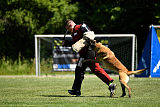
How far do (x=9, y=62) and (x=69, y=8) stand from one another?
205 inches

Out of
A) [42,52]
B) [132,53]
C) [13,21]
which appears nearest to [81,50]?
[132,53]

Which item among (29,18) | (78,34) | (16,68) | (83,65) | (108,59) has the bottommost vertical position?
(16,68)

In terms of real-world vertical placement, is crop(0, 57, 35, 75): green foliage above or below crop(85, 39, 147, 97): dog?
below

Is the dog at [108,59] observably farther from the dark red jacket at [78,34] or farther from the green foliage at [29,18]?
the green foliage at [29,18]

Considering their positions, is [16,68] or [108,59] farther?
[16,68]

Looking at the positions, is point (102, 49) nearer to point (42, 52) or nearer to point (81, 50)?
point (81, 50)

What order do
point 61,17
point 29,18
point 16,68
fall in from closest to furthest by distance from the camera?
point 16,68, point 29,18, point 61,17

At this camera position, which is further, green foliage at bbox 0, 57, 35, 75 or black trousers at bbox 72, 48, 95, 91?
green foliage at bbox 0, 57, 35, 75

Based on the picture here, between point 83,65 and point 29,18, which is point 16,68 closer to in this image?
point 29,18

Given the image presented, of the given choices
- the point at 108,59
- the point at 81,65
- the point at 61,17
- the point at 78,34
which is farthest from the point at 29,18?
the point at 108,59

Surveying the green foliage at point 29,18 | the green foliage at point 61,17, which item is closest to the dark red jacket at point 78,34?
the green foliage at point 61,17

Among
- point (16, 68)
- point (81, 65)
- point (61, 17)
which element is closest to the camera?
point (81, 65)

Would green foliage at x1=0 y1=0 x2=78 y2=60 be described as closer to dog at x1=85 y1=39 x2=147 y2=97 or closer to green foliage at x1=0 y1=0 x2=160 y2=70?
green foliage at x1=0 y1=0 x2=160 y2=70

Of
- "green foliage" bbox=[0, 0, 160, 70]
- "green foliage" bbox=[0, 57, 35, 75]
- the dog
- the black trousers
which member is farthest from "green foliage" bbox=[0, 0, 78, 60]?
the dog
